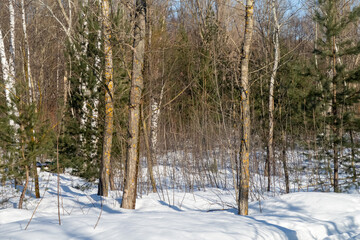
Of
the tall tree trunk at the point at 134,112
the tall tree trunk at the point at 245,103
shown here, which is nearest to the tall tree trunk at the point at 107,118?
the tall tree trunk at the point at 134,112

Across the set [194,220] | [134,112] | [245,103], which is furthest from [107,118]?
[194,220]

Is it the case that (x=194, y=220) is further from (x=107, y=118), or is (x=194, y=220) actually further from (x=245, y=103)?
(x=107, y=118)

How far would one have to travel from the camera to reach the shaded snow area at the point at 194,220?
12.0 feet

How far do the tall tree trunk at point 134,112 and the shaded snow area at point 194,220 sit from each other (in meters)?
0.46

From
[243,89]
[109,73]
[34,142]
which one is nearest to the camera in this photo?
[243,89]

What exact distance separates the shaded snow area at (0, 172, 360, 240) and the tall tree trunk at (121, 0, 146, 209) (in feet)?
1.50

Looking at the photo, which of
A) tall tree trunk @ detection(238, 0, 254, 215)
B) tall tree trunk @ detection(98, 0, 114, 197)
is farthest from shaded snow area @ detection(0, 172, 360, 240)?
tall tree trunk @ detection(238, 0, 254, 215)

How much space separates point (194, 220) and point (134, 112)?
7.98 feet

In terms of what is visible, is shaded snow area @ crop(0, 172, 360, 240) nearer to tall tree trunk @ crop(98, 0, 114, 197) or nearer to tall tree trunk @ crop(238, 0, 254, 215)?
tall tree trunk @ crop(98, 0, 114, 197)

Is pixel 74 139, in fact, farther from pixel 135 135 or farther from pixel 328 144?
pixel 328 144

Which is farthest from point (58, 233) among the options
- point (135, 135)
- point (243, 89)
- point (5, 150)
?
point (5, 150)

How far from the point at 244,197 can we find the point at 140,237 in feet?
8.18

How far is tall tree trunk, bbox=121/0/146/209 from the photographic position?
6172 millimetres

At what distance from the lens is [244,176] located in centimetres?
549
